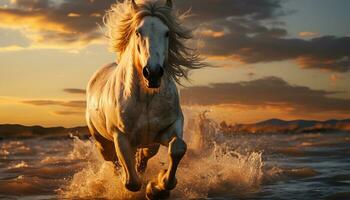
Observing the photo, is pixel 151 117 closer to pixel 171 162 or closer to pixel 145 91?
pixel 145 91

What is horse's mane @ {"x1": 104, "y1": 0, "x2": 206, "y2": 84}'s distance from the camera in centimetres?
589

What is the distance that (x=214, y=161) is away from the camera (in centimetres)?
995

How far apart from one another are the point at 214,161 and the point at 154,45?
16.4ft

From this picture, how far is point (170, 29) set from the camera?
605cm

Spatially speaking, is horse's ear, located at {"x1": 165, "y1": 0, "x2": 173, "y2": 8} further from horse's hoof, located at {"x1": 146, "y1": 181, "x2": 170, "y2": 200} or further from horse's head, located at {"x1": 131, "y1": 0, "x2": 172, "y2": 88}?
horse's hoof, located at {"x1": 146, "y1": 181, "x2": 170, "y2": 200}

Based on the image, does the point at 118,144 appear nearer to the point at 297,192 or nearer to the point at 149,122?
the point at 149,122

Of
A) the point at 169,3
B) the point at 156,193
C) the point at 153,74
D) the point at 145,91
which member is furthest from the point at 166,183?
the point at 169,3

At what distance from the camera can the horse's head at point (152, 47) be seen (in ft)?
17.1

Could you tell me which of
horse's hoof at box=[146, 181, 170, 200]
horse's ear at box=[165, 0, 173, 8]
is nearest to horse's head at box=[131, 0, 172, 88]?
horse's ear at box=[165, 0, 173, 8]

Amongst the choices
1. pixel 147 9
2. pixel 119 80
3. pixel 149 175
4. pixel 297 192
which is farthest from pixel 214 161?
pixel 147 9

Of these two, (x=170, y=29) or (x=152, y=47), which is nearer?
(x=152, y=47)

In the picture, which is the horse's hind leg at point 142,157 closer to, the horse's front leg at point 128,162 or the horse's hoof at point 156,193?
the horse's front leg at point 128,162

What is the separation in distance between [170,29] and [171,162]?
4.74 feet

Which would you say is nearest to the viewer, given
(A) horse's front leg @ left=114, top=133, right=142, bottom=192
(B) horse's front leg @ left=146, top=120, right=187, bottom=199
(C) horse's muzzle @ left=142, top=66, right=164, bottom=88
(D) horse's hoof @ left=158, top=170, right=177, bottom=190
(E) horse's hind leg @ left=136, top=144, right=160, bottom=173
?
(C) horse's muzzle @ left=142, top=66, right=164, bottom=88
